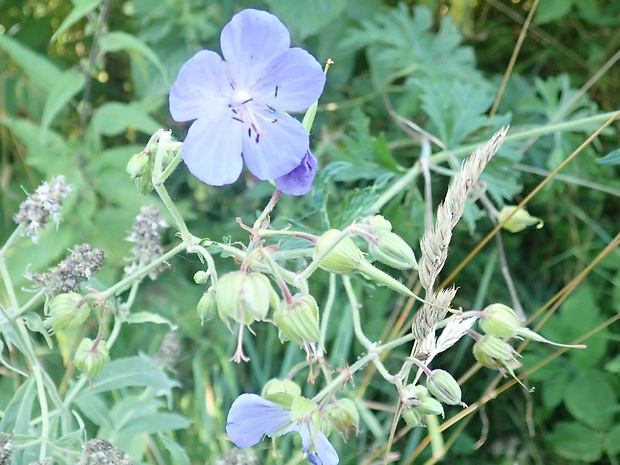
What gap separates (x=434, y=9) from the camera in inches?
81.1

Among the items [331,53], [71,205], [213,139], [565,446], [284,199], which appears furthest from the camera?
[331,53]

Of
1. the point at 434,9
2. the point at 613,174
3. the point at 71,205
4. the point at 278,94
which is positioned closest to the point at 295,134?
the point at 278,94

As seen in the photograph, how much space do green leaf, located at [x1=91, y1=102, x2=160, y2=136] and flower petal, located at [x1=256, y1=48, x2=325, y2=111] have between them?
0.71 meters

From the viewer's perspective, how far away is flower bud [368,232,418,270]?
72 cm

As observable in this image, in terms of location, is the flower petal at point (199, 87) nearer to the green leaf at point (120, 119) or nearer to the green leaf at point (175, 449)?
the green leaf at point (175, 449)

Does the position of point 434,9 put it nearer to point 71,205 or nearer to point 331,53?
point 331,53

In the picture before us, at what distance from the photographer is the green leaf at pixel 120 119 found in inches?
57.5

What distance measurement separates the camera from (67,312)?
73 centimetres

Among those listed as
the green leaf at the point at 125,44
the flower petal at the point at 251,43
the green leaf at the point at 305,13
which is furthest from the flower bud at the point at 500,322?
the green leaf at the point at 305,13

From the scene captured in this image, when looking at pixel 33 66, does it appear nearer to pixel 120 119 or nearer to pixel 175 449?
pixel 120 119

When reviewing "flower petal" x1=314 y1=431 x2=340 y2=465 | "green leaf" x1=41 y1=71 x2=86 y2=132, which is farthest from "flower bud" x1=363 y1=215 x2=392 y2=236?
"green leaf" x1=41 y1=71 x2=86 y2=132

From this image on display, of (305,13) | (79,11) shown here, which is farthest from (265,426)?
(305,13)

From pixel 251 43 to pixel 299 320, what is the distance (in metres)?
0.29

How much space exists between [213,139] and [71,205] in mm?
818
